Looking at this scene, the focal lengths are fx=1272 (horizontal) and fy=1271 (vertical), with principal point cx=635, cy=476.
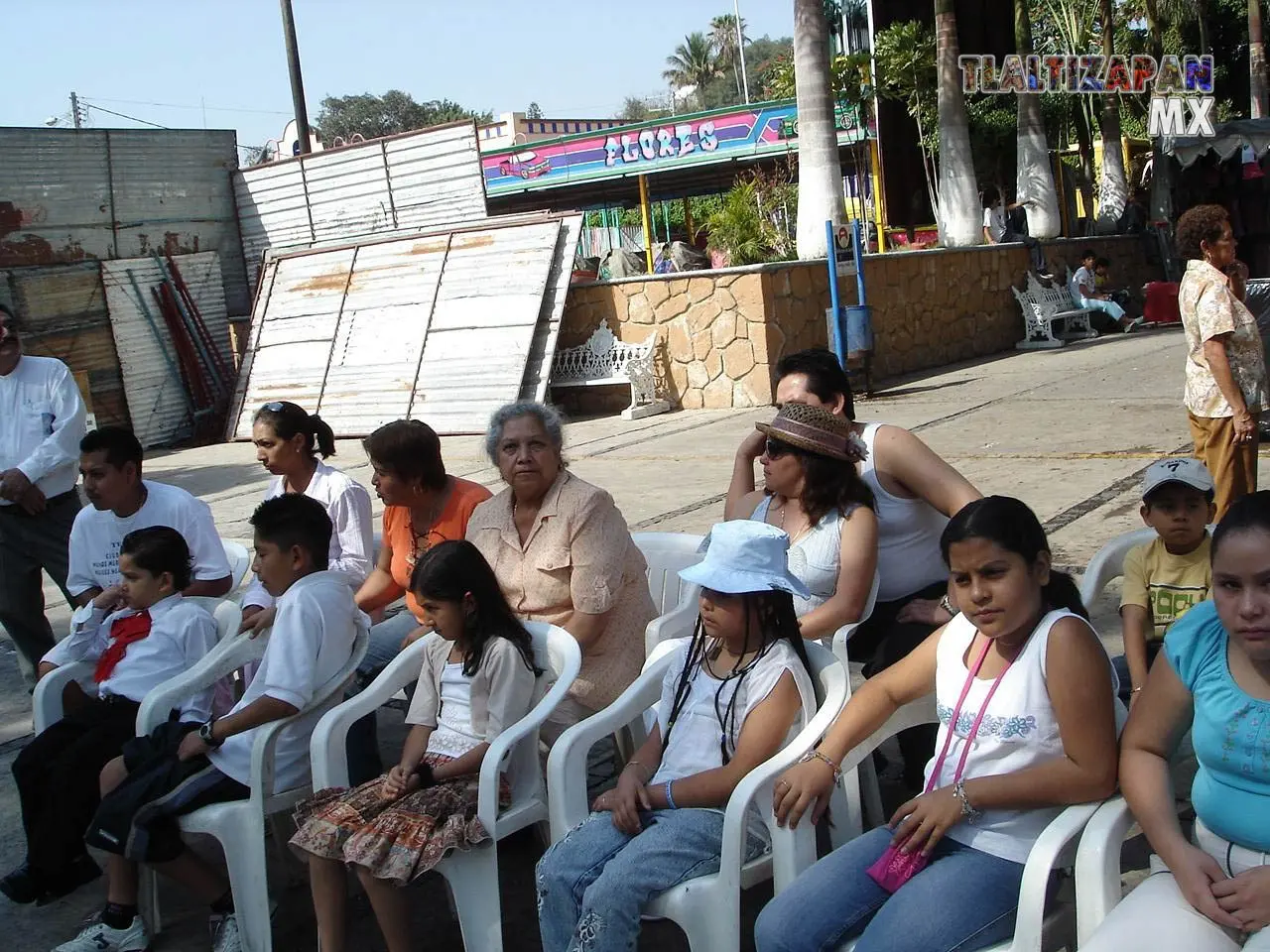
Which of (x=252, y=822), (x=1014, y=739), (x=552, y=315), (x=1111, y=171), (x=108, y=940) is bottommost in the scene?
(x=108, y=940)

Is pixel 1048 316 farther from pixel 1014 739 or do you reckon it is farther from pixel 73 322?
pixel 1014 739

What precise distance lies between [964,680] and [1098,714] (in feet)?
0.88

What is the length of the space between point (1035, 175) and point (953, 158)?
2.47 metres

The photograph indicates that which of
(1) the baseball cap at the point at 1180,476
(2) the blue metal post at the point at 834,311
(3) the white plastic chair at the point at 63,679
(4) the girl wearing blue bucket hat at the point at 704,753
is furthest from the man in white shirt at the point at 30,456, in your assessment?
(2) the blue metal post at the point at 834,311

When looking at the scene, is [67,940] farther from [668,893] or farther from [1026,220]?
[1026,220]

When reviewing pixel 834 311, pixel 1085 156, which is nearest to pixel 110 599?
pixel 834 311

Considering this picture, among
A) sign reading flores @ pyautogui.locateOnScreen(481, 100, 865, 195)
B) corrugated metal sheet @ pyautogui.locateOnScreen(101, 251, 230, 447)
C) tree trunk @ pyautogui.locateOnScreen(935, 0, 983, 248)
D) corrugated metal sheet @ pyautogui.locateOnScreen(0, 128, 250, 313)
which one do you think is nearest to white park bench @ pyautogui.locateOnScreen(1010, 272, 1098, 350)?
tree trunk @ pyautogui.locateOnScreen(935, 0, 983, 248)

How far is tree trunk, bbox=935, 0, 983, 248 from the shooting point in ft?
54.9

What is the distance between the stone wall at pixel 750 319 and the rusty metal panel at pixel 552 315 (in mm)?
562

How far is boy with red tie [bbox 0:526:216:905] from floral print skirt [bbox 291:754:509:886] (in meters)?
0.81

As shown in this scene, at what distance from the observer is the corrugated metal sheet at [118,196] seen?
1430cm

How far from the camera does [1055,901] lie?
93.7 inches

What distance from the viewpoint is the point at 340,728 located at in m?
3.39

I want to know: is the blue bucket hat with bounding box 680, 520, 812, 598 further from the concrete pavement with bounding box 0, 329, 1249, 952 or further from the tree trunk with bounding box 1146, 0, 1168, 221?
the tree trunk with bounding box 1146, 0, 1168, 221
